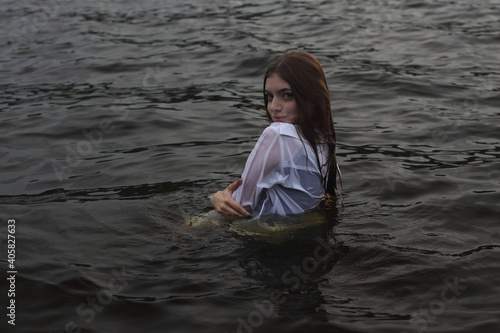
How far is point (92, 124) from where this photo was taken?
8.45 metres

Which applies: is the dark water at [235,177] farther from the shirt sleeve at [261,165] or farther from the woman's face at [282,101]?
the woman's face at [282,101]

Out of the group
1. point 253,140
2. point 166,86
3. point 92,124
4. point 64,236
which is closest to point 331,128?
point 64,236

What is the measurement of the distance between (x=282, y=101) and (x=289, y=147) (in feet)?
1.13

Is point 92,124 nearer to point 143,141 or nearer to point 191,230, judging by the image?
point 143,141

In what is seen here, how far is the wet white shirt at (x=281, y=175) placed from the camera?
4.61 m

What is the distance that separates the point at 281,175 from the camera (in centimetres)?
466

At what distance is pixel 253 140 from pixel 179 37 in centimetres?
570

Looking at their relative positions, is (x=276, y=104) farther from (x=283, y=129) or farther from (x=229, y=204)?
(x=229, y=204)

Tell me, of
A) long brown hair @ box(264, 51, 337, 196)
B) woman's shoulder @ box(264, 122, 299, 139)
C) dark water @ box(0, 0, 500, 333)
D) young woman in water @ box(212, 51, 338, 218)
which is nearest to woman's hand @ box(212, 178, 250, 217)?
young woman in water @ box(212, 51, 338, 218)

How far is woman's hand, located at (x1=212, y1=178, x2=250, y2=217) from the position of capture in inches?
191

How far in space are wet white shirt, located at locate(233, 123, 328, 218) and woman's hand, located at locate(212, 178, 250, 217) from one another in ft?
0.15

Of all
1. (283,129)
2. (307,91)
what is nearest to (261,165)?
(283,129)

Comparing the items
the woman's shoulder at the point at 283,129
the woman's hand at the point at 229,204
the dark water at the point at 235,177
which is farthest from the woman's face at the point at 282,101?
the dark water at the point at 235,177

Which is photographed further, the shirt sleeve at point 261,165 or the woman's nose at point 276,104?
the woman's nose at point 276,104
